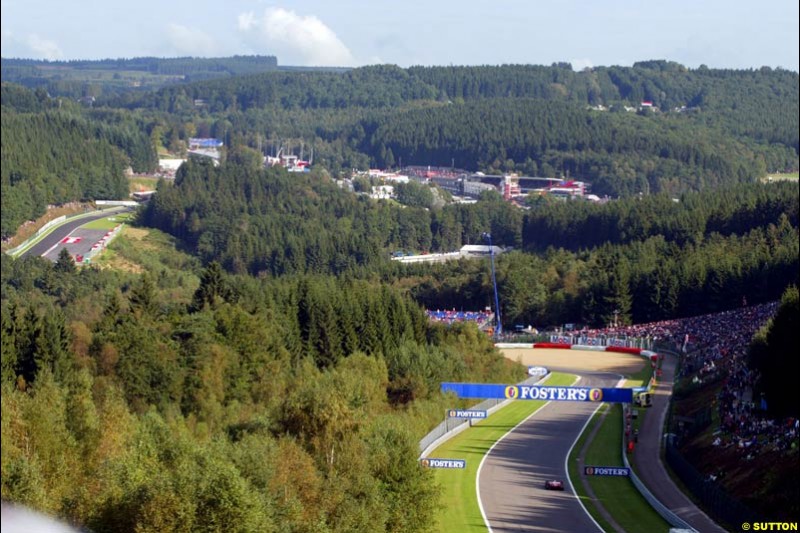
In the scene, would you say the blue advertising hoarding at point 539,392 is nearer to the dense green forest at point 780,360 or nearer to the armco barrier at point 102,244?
the dense green forest at point 780,360

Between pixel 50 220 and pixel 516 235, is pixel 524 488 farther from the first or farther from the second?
pixel 516 235

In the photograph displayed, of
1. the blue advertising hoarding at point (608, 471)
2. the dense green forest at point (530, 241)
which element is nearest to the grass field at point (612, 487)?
the blue advertising hoarding at point (608, 471)

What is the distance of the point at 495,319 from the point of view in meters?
107

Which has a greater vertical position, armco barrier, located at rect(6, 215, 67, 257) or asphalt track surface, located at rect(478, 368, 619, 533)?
armco barrier, located at rect(6, 215, 67, 257)

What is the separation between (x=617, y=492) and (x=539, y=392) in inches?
489

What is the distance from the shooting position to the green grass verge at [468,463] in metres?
39.4

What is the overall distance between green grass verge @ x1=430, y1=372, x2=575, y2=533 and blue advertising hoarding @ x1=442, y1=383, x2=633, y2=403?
170 centimetres

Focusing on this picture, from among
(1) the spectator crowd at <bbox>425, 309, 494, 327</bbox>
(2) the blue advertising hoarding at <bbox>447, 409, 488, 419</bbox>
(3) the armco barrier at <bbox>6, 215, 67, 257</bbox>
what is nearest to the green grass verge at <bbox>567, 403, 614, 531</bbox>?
(2) the blue advertising hoarding at <bbox>447, 409, 488, 419</bbox>

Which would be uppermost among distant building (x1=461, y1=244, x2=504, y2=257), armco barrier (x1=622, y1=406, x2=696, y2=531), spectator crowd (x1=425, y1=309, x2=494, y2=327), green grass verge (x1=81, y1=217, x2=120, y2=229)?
green grass verge (x1=81, y1=217, x2=120, y2=229)

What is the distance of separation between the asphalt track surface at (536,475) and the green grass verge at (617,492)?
95cm

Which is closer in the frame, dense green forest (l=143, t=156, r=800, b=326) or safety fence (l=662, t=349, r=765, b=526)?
safety fence (l=662, t=349, r=765, b=526)

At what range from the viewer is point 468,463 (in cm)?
4900

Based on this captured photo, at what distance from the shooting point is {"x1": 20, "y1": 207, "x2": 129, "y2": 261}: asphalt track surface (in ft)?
417

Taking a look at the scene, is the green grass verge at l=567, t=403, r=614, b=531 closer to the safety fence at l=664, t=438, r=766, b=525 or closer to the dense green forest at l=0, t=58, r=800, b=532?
the safety fence at l=664, t=438, r=766, b=525
